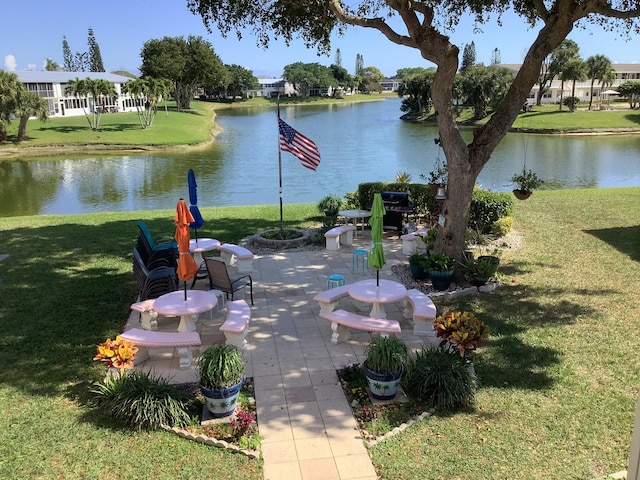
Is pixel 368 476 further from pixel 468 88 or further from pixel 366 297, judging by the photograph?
pixel 468 88

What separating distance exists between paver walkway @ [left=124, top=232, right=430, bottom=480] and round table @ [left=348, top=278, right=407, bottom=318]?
1.42ft

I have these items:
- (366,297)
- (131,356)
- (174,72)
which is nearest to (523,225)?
(366,297)

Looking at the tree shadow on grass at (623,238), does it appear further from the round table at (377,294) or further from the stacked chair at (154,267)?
the stacked chair at (154,267)

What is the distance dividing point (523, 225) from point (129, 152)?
1394 inches

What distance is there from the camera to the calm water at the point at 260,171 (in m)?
23.9

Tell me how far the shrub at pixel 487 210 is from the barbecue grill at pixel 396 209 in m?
1.64

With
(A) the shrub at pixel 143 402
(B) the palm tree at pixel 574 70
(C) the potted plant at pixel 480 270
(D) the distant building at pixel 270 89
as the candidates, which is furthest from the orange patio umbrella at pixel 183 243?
(D) the distant building at pixel 270 89

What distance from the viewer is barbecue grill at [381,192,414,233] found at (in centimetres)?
1330

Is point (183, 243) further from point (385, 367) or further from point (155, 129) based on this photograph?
point (155, 129)

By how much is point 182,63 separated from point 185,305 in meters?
72.9

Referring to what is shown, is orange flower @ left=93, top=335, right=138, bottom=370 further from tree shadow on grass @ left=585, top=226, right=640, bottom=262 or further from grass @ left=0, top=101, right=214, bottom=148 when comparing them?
grass @ left=0, top=101, right=214, bottom=148

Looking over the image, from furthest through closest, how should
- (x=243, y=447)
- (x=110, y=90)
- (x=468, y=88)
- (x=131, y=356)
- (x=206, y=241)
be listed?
(x=468, y=88) < (x=110, y=90) < (x=206, y=241) < (x=131, y=356) < (x=243, y=447)

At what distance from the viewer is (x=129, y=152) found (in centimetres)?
4159

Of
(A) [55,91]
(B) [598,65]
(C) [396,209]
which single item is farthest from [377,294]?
(B) [598,65]
